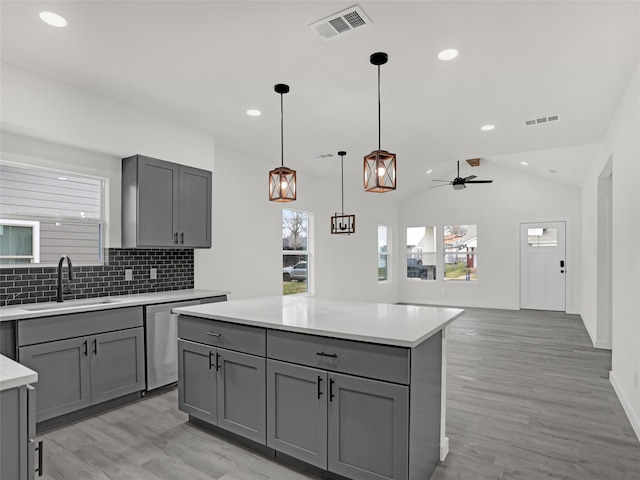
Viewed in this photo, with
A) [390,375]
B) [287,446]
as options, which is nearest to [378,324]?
[390,375]

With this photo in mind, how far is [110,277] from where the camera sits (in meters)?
3.85

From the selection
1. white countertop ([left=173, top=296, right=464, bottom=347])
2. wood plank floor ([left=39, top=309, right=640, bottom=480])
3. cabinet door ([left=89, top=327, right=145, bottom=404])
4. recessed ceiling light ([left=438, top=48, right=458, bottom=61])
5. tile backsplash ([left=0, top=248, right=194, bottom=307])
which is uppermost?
recessed ceiling light ([left=438, top=48, right=458, bottom=61])

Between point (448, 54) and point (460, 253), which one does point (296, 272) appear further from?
point (460, 253)

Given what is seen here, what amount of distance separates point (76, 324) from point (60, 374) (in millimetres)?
367

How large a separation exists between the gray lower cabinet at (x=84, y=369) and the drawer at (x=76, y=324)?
44 millimetres

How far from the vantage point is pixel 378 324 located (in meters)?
2.31

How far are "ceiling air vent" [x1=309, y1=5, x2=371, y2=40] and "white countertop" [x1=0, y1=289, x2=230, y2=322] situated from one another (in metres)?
2.61

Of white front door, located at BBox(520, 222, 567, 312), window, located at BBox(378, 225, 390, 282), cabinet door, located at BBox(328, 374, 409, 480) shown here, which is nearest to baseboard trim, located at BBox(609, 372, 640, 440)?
cabinet door, located at BBox(328, 374, 409, 480)

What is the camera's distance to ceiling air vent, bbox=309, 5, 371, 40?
2.27 meters

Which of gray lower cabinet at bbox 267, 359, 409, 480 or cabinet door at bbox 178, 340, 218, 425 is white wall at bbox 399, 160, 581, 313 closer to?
cabinet door at bbox 178, 340, 218, 425

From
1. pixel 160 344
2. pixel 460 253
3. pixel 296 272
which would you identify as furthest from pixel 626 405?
pixel 460 253

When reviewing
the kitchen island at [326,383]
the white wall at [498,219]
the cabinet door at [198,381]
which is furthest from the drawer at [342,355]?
the white wall at [498,219]

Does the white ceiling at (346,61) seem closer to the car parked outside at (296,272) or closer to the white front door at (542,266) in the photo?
the car parked outside at (296,272)

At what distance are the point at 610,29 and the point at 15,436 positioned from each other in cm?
361
